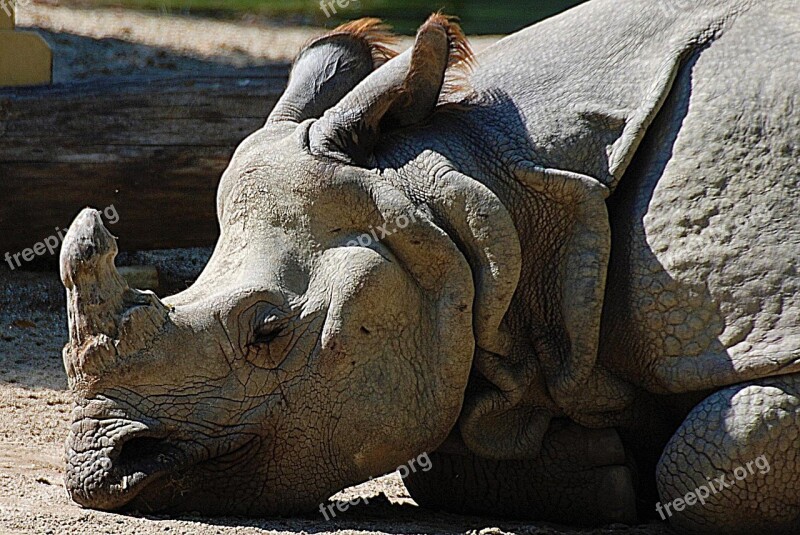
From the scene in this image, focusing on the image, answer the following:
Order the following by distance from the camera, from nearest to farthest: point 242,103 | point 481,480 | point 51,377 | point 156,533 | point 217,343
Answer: point 156,533, point 217,343, point 481,480, point 51,377, point 242,103

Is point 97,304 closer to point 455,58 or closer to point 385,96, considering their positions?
point 385,96

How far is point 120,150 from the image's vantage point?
7.05 meters

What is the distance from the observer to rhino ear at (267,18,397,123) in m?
4.09

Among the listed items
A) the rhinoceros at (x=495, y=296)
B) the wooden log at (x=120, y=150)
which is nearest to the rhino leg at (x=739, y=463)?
the rhinoceros at (x=495, y=296)

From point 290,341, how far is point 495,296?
1.82ft

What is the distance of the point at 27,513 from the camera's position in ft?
11.5

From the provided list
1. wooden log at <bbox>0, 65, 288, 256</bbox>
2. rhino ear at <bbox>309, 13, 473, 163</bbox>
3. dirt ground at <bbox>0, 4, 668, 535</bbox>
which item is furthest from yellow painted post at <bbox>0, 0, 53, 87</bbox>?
rhino ear at <bbox>309, 13, 473, 163</bbox>

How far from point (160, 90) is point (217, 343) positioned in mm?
3802

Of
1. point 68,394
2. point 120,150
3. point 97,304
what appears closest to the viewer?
point 97,304

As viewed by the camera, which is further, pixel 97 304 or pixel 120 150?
pixel 120 150

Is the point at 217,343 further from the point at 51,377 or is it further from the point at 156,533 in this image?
the point at 51,377

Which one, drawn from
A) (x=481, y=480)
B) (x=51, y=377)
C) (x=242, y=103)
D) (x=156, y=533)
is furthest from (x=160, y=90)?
(x=156, y=533)

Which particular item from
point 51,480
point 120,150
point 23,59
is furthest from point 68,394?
point 23,59

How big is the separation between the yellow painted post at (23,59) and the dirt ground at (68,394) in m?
1.15
